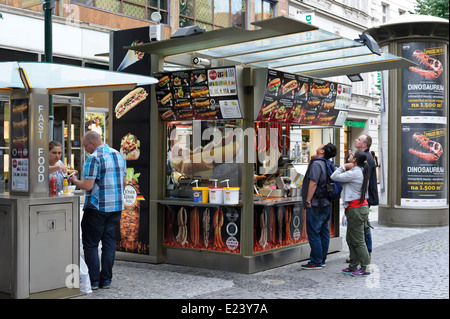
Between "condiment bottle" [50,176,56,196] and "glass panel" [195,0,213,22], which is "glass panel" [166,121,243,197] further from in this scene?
"glass panel" [195,0,213,22]

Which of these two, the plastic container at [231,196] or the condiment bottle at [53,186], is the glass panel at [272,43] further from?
the condiment bottle at [53,186]

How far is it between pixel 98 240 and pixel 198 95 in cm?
241

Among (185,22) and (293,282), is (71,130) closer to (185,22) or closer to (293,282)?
(185,22)

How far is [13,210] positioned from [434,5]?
1472 cm

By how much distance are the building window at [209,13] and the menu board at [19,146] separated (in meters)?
12.7

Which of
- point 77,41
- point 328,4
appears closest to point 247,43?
point 77,41

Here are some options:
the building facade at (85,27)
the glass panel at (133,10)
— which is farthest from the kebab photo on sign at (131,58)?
the glass panel at (133,10)

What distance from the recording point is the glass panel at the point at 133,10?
1683 cm

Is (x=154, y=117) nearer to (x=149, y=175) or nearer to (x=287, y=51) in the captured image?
(x=149, y=175)

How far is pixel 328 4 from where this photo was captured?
25.4m

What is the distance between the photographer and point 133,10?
1703 centimetres

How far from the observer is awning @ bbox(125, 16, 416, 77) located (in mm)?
7086

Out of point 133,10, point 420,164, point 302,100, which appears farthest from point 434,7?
point 302,100

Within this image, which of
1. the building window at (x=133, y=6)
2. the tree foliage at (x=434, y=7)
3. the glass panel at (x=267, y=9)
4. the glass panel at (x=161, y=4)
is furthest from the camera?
the glass panel at (x=267, y=9)
